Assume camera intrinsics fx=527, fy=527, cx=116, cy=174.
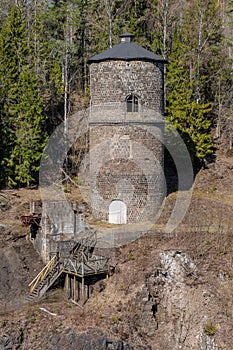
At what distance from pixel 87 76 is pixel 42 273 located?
67.8ft

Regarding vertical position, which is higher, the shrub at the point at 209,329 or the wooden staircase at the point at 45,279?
the wooden staircase at the point at 45,279

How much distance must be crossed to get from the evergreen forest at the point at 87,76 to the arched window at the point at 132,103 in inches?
291

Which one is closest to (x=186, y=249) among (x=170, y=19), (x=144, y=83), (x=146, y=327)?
(x=146, y=327)

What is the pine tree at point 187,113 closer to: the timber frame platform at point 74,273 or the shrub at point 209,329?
the timber frame platform at point 74,273

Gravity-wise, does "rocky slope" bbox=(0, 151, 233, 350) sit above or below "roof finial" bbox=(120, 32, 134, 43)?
below

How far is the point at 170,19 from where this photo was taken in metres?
38.1

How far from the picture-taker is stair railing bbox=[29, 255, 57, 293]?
2066 cm

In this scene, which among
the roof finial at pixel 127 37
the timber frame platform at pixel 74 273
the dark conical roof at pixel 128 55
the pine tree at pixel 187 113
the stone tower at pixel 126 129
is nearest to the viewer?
the timber frame platform at pixel 74 273

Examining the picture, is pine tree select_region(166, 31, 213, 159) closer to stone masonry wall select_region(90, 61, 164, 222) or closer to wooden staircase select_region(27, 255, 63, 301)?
stone masonry wall select_region(90, 61, 164, 222)

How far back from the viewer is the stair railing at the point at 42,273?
20656mm

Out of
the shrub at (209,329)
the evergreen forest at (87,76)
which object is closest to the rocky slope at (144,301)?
the shrub at (209,329)

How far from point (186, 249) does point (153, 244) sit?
1449 millimetres

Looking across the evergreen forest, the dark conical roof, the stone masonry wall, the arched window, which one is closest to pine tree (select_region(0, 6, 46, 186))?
the evergreen forest

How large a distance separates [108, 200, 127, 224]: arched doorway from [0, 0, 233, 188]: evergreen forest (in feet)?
23.8
